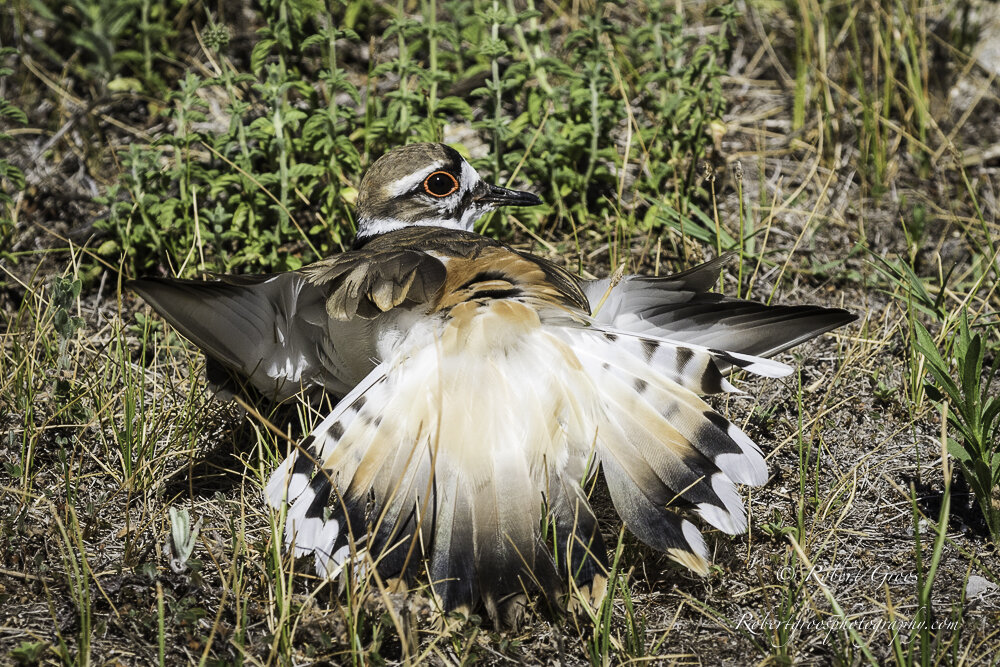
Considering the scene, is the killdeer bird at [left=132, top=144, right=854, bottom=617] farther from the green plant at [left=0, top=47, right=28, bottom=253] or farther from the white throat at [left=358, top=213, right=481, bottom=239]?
the green plant at [left=0, top=47, right=28, bottom=253]

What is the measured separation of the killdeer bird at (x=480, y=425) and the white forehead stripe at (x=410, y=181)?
3.34 feet

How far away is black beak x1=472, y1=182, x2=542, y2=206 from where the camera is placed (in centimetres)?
425

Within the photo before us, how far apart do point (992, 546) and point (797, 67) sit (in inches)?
123

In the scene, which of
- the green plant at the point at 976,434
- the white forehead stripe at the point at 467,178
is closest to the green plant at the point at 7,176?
the white forehead stripe at the point at 467,178

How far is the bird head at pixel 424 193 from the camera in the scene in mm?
4121

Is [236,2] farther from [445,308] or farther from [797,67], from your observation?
[445,308]

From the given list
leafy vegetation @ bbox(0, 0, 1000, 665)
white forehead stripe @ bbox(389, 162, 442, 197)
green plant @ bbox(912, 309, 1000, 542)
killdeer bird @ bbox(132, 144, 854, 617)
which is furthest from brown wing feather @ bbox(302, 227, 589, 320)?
green plant @ bbox(912, 309, 1000, 542)

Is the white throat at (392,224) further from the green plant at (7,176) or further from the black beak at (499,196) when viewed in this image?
the green plant at (7,176)

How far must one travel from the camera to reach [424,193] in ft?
13.8

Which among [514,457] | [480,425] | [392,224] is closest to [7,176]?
[392,224]

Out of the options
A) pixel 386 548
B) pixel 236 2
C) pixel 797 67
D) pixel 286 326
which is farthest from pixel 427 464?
pixel 236 2

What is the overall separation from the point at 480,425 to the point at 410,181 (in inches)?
65.3

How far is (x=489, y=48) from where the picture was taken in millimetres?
4070

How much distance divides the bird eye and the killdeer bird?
104 centimetres
